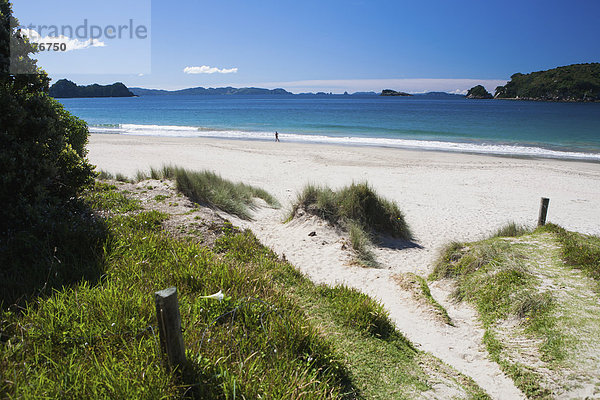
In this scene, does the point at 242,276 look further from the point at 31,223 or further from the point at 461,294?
the point at 461,294

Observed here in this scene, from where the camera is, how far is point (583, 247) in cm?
645

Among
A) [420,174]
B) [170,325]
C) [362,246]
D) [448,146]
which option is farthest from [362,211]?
[448,146]

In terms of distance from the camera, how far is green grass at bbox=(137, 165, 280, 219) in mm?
9984

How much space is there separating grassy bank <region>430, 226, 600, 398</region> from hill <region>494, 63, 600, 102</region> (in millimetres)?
166182

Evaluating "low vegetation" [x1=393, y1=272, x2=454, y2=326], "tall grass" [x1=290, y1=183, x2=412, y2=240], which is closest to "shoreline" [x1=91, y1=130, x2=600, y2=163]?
"tall grass" [x1=290, y1=183, x2=412, y2=240]

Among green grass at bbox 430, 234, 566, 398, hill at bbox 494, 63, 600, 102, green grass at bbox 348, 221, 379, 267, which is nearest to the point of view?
green grass at bbox 430, 234, 566, 398

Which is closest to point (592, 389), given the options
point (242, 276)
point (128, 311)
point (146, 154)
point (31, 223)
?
point (242, 276)

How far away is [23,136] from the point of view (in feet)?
15.8

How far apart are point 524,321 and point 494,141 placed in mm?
36788

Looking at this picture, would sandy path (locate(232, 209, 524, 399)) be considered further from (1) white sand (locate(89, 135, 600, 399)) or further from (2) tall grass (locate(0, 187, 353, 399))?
(2) tall grass (locate(0, 187, 353, 399))

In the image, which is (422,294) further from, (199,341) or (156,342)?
(156,342)

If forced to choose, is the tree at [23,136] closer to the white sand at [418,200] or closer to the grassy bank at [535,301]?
the white sand at [418,200]

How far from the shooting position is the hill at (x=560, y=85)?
13350cm

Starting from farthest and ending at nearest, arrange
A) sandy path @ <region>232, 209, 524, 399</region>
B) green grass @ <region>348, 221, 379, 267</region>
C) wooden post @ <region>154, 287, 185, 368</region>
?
green grass @ <region>348, 221, 379, 267</region>
sandy path @ <region>232, 209, 524, 399</region>
wooden post @ <region>154, 287, 185, 368</region>
